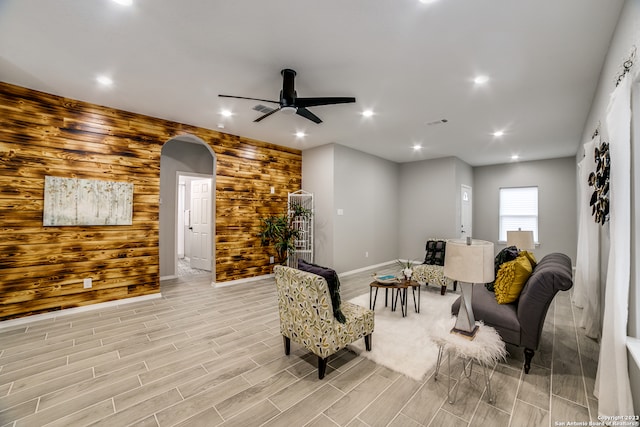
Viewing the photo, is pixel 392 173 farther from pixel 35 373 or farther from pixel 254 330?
A: pixel 35 373

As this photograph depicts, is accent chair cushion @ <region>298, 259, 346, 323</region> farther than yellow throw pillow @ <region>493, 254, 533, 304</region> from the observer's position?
No

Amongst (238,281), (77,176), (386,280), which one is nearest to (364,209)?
(386,280)

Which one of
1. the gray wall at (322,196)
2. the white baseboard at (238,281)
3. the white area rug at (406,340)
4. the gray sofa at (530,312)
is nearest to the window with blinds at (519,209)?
the white area rug at (406,340)

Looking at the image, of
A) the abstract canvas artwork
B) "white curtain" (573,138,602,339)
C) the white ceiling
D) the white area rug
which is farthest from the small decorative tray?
the abstract canvas artwork

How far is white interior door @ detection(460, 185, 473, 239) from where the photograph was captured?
743 cm

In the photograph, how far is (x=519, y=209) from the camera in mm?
7668

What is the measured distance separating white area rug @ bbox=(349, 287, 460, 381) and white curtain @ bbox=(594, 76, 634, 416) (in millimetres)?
958

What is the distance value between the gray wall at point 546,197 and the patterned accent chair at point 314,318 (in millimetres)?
7119

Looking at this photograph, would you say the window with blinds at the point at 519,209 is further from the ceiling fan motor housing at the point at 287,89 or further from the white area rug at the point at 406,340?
the ceiling fan motor housing at the point at 287,89

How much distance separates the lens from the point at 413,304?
4.18 m

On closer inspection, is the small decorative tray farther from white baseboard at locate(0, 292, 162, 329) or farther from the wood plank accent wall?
white baseboard at locate(0, 292, 162, 329)

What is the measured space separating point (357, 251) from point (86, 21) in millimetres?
5685

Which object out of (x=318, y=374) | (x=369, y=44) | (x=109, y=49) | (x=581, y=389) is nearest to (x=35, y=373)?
(x=318, y=374)

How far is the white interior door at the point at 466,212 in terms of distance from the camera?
7430mm
